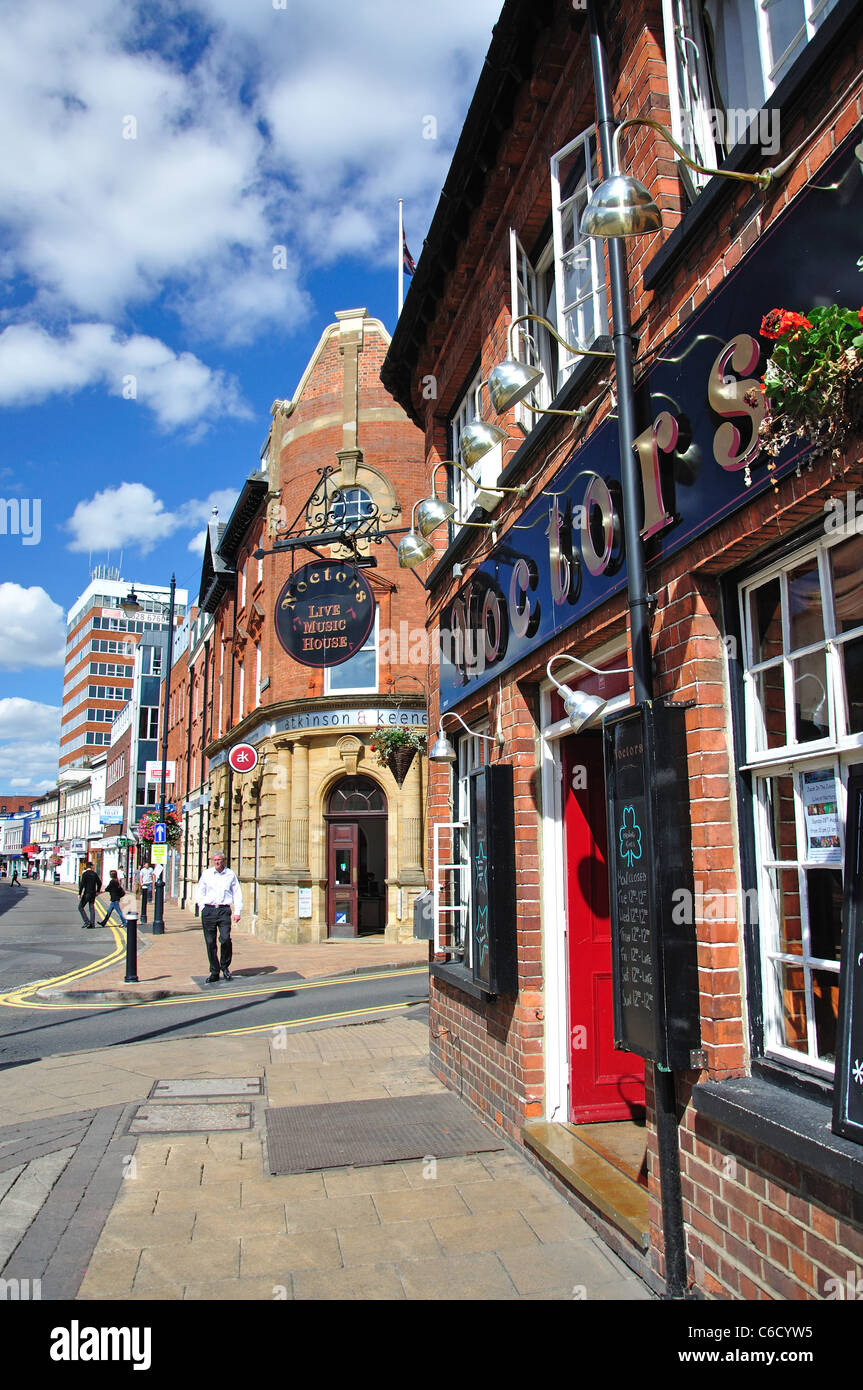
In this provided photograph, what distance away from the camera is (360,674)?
2209cm

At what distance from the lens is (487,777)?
590 centimetres

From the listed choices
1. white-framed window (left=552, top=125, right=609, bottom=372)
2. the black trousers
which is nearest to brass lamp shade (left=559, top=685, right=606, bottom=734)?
white-framed window (left=552, top=125, right=609, bottom=372)

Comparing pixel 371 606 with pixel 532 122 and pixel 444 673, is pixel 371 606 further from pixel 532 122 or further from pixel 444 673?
pixel 532 122

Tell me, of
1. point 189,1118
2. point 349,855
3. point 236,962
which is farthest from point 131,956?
point 349,855

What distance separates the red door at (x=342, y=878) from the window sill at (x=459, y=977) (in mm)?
13990

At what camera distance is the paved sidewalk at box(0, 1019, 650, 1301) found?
3.81m

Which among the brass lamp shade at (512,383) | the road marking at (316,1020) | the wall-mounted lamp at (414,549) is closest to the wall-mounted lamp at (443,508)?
the wall-mounted lamp at (414,549)

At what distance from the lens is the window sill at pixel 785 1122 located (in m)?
2.61

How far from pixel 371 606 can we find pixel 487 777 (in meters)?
5.23

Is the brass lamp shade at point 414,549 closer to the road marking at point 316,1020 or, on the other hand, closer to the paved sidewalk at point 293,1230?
the paved sidewalk at point 293,1230

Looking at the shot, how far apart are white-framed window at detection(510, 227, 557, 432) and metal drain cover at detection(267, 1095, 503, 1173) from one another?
4628mm

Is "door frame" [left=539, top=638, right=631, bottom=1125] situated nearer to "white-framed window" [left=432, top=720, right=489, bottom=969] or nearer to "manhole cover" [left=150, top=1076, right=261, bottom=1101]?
"white-framed window" [left=432, top=720, right=489, bottom=969]

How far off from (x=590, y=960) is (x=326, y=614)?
627cm
